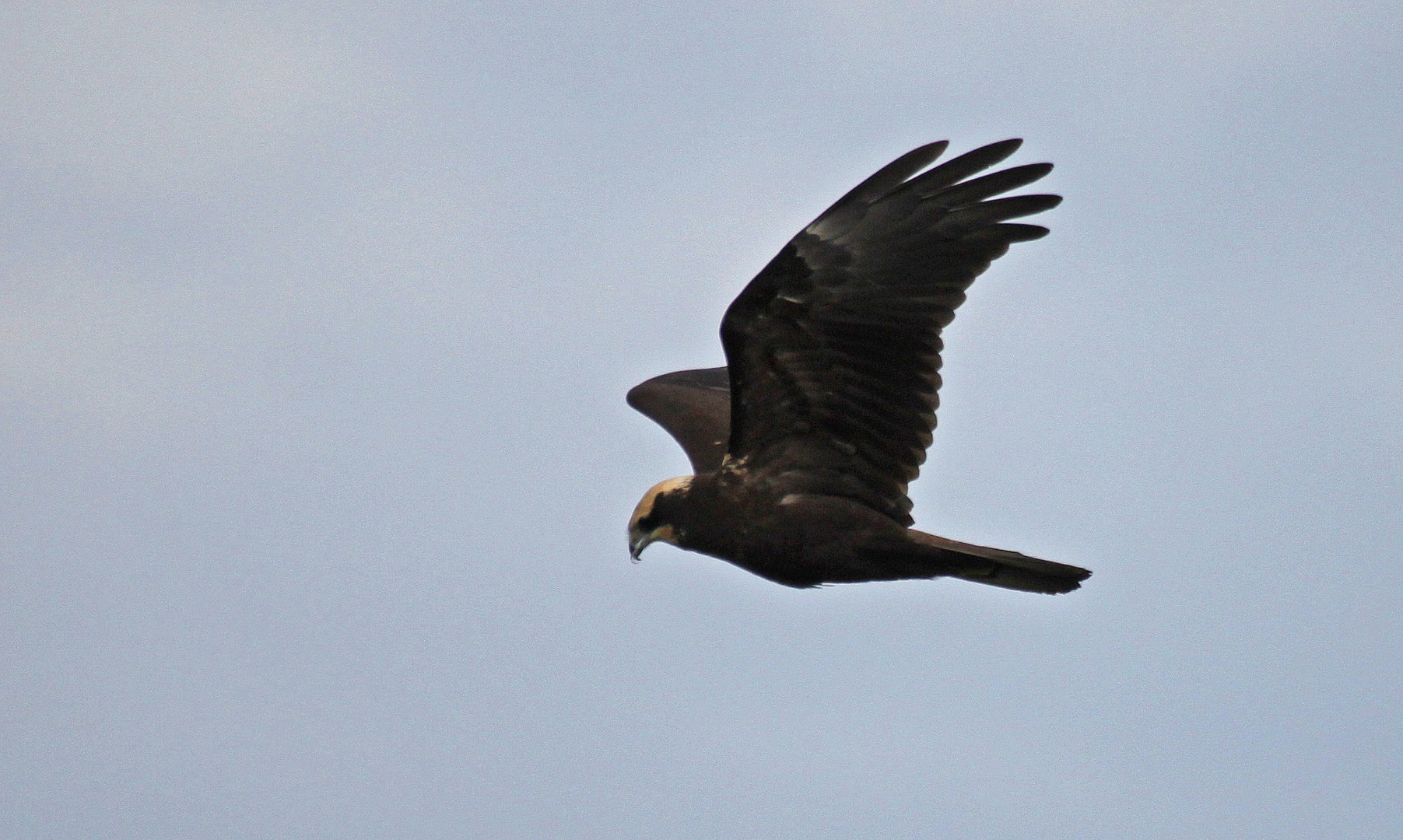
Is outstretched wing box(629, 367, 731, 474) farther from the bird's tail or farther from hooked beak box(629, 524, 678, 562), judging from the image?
the bird's tail

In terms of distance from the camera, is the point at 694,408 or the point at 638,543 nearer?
the point at 638,543

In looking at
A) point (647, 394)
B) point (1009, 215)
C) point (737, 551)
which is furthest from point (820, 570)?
point (647, 394)

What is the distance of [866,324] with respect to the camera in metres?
9.74

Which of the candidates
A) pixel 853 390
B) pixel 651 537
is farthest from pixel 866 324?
pixel 651 537

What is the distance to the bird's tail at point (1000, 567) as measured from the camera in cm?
959

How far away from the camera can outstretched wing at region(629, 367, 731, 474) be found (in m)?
11.4

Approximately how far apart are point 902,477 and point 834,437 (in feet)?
1.32

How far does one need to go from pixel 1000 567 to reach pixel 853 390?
1.10m

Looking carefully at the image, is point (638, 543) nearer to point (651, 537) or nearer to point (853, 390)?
point (651, 537)

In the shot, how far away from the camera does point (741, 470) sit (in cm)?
997

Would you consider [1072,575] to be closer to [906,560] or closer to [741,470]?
[906,560]

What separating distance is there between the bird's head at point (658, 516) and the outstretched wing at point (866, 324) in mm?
308

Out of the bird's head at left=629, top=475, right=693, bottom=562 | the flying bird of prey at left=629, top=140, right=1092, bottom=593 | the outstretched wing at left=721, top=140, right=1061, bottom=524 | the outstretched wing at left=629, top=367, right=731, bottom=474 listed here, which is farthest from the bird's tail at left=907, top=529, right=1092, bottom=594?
the outstretched wing at left=629, top=367, right=731, bottom=474

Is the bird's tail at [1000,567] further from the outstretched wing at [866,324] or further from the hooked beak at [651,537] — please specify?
the hooked beak at [651,537]
